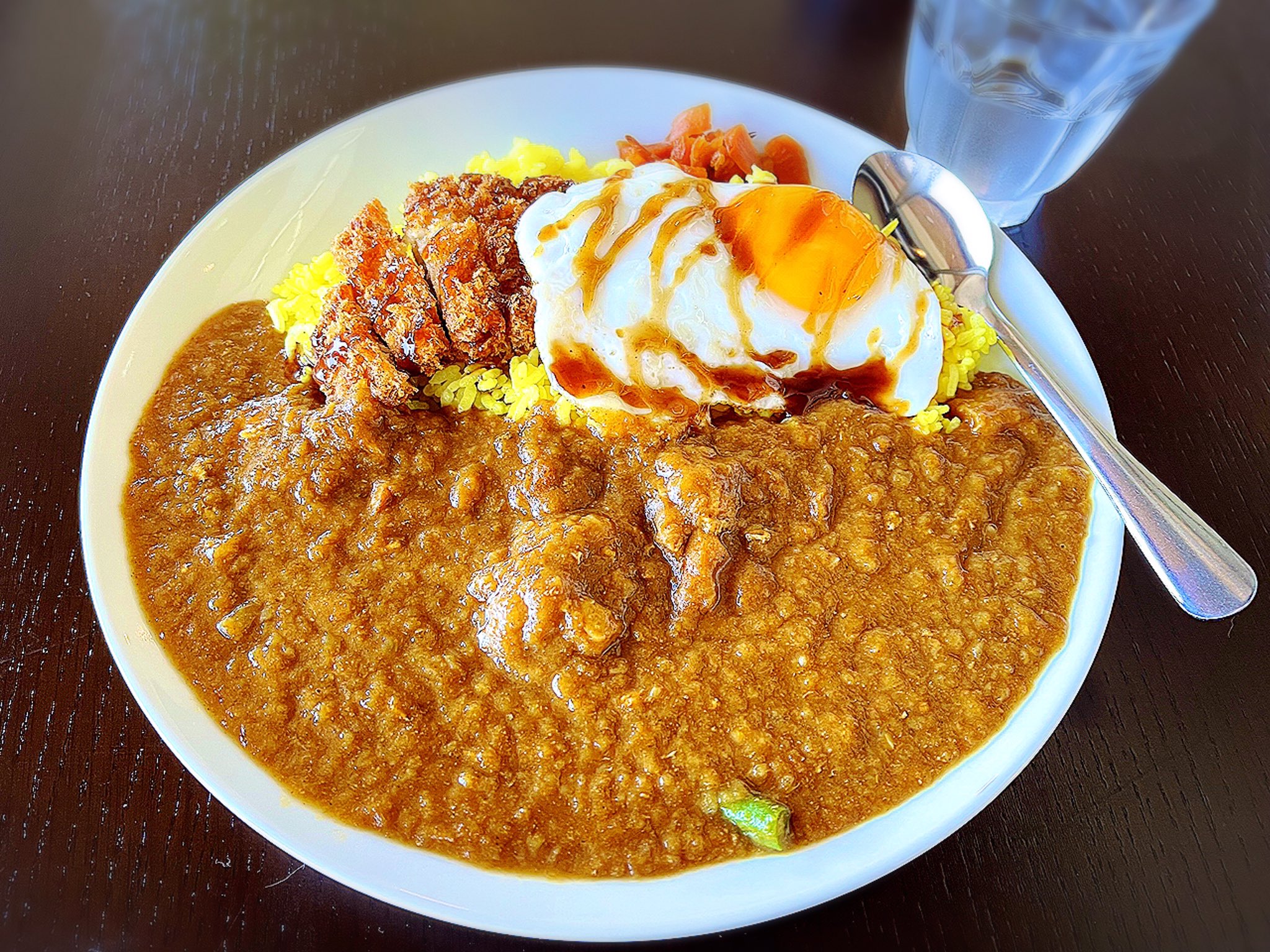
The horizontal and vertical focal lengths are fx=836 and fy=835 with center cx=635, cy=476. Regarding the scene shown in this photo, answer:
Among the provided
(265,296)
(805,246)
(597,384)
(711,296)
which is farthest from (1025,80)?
(265,296)

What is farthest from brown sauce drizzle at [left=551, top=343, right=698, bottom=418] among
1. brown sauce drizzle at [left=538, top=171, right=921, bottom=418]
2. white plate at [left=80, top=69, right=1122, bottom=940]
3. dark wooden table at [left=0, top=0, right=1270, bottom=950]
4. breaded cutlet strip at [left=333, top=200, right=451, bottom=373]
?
dark wooden table at [left=0, top=0, right=1270, bottom=950]

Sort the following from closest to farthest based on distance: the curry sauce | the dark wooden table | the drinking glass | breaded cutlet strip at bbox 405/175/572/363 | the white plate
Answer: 1. the white plate
2. the curry sauce
3. the dark wooden table
4. the drinking glass
5. breaded cutlet strip at bbox 405/175/572/363

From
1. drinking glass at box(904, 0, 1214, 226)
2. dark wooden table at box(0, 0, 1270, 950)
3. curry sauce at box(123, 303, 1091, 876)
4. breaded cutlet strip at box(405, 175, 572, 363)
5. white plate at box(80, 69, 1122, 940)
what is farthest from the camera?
breaded cutlet strip at box(405, 175, 572, 363)

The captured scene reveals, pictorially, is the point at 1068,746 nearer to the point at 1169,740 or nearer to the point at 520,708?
the point at 1169,740

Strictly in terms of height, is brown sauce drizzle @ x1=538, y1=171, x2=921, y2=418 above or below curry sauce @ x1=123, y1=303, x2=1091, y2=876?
above

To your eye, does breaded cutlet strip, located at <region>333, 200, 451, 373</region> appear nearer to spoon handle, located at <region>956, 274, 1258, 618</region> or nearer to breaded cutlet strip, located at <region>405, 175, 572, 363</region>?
breaded cutlet strip, located at <region>405, 175, 572, 363</region>

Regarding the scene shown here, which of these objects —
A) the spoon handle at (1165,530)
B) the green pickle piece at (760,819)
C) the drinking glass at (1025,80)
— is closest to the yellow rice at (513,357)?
the spoon handle at (1165,530)
